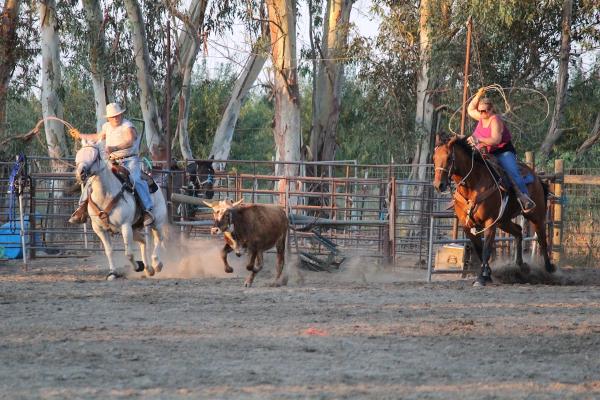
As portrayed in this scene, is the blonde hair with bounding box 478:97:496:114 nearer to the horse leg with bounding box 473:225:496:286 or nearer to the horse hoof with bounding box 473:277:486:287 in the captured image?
the horse leg with bounding box 473:225:496:286

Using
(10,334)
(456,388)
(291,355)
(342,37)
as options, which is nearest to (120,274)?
(10,334)

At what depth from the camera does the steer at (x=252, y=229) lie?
1414 cm

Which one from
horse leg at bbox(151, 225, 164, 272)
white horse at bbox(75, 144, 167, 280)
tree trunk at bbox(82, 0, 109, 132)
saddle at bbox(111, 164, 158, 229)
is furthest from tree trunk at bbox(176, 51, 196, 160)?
white horse at bbox(75, 144, 167, 280)

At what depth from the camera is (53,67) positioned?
107 feet

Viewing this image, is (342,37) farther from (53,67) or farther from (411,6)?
(53,67)

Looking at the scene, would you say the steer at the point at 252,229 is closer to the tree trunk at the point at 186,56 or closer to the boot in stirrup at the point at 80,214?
the boot in stirrup at the point at 80,214

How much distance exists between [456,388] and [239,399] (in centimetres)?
146

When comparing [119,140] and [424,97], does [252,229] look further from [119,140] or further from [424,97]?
[424,97]

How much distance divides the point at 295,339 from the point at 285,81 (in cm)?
2348

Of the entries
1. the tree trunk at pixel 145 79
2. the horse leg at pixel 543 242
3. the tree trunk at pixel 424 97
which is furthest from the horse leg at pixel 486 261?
the tree trunk at pixel 424 97

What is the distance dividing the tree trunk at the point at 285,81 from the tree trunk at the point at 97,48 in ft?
16.1

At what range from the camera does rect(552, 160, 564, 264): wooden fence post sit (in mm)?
18547

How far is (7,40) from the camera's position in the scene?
33.1m

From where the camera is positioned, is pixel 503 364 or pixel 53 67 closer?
pixel 503 364
